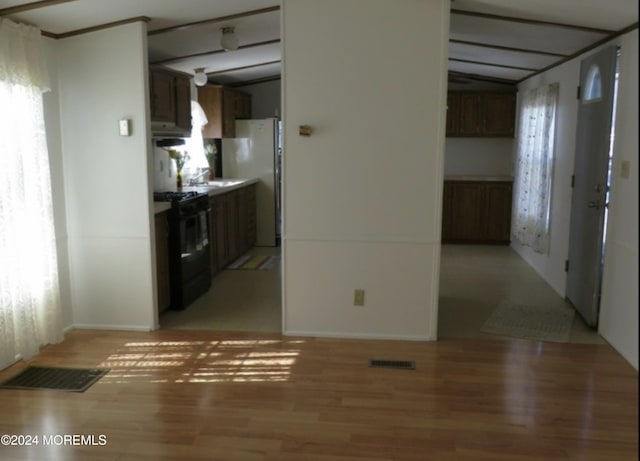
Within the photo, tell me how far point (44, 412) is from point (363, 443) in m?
1.76

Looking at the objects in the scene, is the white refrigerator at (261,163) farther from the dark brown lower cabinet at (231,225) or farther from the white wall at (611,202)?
the white wall at (611,202)

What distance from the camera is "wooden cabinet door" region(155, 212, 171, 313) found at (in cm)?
461

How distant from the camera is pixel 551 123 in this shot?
5871mm

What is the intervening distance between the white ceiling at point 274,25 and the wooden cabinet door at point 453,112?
4.59 ft

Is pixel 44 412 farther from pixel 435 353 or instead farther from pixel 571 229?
pixel 571 229

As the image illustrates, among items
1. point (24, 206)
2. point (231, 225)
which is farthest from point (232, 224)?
point (24, 206)

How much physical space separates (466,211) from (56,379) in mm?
5951

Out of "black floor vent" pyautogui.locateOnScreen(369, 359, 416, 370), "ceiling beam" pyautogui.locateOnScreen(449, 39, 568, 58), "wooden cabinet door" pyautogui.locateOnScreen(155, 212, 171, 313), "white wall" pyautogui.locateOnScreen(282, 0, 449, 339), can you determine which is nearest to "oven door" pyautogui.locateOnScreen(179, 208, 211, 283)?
"wooden cabinet door" pyautogui.locateOnScreen(155, 212, 171, 313)

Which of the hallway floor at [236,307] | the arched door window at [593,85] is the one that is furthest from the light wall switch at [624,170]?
the hallway floor at [236,307]

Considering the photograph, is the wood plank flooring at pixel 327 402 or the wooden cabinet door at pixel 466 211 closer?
the wood plank flooring at pixel 327 402

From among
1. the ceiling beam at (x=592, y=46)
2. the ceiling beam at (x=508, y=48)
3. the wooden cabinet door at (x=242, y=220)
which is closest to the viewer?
the ceiling beam at (x=592, y=46)

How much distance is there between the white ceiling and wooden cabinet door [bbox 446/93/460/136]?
4.59 feet

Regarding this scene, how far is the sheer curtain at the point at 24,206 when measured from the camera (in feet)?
11.4

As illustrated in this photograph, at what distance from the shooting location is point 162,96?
5082 mm
